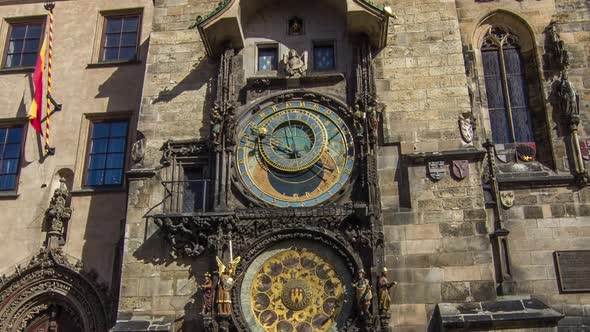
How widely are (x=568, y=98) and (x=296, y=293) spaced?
729 cm

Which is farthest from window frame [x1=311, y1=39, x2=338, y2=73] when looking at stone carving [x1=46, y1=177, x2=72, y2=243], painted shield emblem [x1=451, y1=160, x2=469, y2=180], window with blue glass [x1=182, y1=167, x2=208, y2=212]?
stone carving [x1=46, y1=177, x2=72, y2=243]

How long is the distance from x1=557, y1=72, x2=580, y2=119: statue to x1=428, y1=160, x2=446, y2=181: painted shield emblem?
3.40 meters

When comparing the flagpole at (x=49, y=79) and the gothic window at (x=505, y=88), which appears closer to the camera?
the gothic window at (x=505, y=88)

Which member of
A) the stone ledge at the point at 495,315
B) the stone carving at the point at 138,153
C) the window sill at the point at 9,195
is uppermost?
the stone carving at the point at 138,153

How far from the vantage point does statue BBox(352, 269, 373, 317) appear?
38.7 ft

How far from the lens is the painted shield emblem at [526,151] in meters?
14.6

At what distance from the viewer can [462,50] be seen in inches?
577

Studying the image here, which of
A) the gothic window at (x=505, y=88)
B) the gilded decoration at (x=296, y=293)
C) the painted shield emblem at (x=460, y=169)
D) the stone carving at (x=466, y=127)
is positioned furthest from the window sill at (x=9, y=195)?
the gothic window at (x=505, y=88)

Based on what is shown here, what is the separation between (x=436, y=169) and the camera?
43.2 feet

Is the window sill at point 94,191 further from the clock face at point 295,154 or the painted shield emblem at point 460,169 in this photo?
the painted shield emblem at point 460,169

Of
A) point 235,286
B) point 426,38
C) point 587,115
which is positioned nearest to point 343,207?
point 235,286

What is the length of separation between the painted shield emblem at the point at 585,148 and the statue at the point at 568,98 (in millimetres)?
597

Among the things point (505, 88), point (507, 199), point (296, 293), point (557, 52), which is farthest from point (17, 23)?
point (557, 52)

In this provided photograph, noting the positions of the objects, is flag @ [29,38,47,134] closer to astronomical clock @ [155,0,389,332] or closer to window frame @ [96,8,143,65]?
window frame @ [96,8,143,65]
